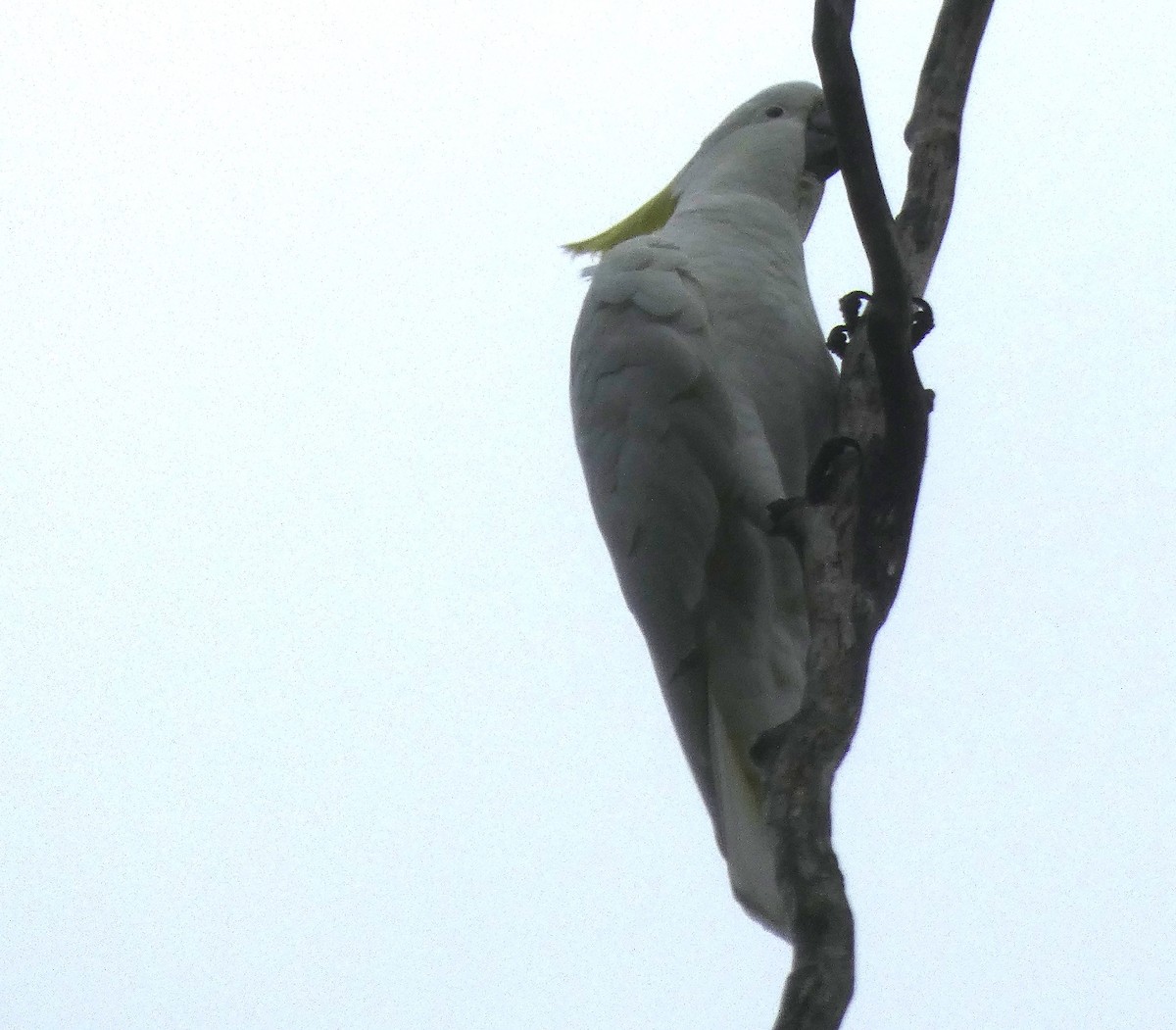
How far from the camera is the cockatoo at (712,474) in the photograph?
3328mm

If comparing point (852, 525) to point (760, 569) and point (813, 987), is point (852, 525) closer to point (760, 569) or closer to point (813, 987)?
point (760, 569)

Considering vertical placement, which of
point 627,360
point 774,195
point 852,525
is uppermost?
point 774,195

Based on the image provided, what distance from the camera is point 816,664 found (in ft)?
9.16

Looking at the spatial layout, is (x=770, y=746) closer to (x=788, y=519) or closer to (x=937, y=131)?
(x=788, y=519)

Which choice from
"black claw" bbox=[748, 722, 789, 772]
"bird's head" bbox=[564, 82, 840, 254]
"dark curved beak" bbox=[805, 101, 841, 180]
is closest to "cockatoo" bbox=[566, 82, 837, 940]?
"black claw" bbox=[748, 722, 789, 772]

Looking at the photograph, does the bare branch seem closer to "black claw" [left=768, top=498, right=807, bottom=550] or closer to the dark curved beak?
"black claw" [left=768, top=498, right=807, bottom=550]

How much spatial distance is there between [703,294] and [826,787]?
1.35 m

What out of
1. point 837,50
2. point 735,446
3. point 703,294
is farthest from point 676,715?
point 837,50

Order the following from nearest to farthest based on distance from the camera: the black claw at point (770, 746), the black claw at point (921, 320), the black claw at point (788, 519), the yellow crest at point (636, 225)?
1. the black claw at point (770, 746)
2. the black claw at point (788, 519)
3. the black claw at point (921, 320)
4. the yellow crest at point (636, 225)

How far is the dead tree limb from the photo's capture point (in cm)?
245

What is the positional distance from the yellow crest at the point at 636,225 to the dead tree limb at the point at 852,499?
3.55ft

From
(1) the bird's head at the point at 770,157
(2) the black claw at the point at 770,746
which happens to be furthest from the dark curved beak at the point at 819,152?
(2) the black claw at the point at 770,746

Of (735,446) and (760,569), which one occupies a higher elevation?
(735,446)

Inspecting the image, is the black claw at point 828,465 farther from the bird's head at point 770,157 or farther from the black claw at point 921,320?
the bird's head at point 770,157
